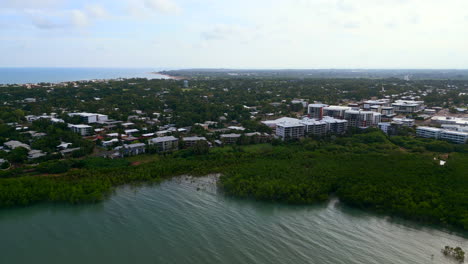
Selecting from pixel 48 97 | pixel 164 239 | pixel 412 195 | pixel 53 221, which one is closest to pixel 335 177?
pixel 412 195

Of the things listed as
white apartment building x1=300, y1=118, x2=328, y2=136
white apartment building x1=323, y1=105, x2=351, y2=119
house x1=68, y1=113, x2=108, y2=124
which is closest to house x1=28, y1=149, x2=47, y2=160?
house x1=68, y1=113, x2=108, y2=124

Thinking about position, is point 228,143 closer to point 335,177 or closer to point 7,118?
point 335,177

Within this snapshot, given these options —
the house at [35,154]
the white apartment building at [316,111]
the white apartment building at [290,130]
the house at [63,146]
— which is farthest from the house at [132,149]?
the white apartment building at [316,111]

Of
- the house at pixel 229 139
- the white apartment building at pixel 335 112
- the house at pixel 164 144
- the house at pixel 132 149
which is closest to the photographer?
the house at pixel 132 149

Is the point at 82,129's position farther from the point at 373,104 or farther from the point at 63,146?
the point at 373,104

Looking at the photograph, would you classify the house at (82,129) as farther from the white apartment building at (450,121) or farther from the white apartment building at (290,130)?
the white apartment building at (450,121)

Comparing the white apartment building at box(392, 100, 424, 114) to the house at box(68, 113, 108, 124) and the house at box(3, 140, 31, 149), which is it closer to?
the house at box(68, 113, 108, 124)

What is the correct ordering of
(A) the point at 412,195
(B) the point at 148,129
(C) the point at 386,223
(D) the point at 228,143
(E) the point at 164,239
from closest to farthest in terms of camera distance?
(E) the point at 164,239 → (C) the point at 386,223 → (A) the point at 412,195 → (D) the point at 228,143 → (B) the point at 148,129
